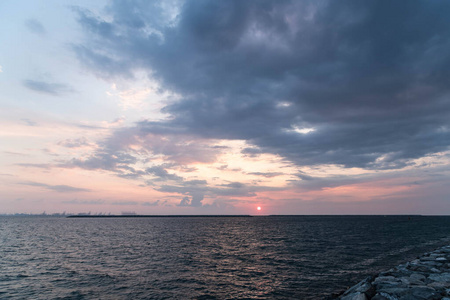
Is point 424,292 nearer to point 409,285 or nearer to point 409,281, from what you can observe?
point 409,285

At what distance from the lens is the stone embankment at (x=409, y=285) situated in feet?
52.5

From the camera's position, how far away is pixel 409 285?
18250 millimetres

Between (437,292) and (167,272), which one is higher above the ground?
(437,292)

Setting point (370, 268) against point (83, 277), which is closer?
point (83, 277)

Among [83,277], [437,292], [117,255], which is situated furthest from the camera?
[117,255]

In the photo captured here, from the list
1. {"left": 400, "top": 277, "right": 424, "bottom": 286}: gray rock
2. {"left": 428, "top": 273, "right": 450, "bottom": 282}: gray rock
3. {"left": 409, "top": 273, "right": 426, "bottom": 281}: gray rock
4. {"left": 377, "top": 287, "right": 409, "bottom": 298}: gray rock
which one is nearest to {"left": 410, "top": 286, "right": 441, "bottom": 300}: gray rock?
{"left": 377, "top": 287, "right": 409, "bottom": 298}: gray rock

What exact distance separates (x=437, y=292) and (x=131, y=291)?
A: 25.0 meters

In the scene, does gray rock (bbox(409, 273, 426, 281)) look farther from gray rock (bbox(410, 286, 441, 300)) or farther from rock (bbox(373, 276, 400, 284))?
gray rock (bbox(410, 286, 441, 300))

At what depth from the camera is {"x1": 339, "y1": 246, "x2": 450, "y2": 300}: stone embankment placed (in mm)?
16016

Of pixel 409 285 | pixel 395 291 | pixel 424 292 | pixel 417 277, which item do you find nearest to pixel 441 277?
pixel 417 277

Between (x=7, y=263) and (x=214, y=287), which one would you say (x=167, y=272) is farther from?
(x=7, y=263)

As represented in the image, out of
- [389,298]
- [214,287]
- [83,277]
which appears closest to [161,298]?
[214,287]

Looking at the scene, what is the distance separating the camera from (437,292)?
52.2ft

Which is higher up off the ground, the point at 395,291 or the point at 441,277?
the point at 441,277
